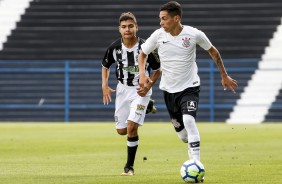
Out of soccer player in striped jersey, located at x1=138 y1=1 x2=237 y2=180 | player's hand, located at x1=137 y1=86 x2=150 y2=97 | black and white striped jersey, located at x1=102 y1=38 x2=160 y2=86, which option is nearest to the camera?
soccer player in striped jersey, located at x1=138 y1=1 x2=237 y2=180

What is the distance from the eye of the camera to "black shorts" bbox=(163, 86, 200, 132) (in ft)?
35.8

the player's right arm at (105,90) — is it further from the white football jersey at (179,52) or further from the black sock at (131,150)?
the white football jersey at (179,52)

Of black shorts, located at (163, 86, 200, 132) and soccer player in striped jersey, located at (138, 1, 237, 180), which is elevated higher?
soccer player in striped jersey, located at (138, 1, 237, 180)

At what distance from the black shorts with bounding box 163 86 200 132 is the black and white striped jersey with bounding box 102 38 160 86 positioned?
0.90m

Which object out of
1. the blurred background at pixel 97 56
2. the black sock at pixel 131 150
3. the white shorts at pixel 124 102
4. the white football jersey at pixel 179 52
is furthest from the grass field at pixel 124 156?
the blurred background at pixel 97 56

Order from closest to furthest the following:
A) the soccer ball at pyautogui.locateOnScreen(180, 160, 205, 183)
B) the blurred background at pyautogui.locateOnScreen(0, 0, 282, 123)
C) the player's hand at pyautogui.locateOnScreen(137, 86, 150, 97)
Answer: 1. the soccer ball at pyautogui.locateOnScreen(180, 160, 205, 183)
2. the player's hand at pyautogui.locateOnScreen(137, 86, 150, 97)
3. the blurred background at pyautogui.locateOnScreen(0, 0, 282, 123)

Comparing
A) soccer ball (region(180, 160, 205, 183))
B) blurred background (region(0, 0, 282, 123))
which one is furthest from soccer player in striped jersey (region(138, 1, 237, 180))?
blurred background (region(0, 0, 282, 123))

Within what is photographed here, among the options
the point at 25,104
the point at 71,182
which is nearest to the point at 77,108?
the point at 25,104

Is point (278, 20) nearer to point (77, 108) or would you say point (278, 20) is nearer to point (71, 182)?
point (77, 108)

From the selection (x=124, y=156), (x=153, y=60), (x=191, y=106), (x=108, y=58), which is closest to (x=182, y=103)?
Answer: (x=191, y=106)

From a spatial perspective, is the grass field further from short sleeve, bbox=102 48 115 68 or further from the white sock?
short sleeve, bbox=102 48 115 68

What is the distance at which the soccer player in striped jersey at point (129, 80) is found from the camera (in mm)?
11914

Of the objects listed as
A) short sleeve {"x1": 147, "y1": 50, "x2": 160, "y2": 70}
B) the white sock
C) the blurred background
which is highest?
short sleeve {"x1": 147, "y1": 50, "x2": 160, "y2": 70}

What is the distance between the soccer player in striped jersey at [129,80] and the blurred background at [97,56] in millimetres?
16841
